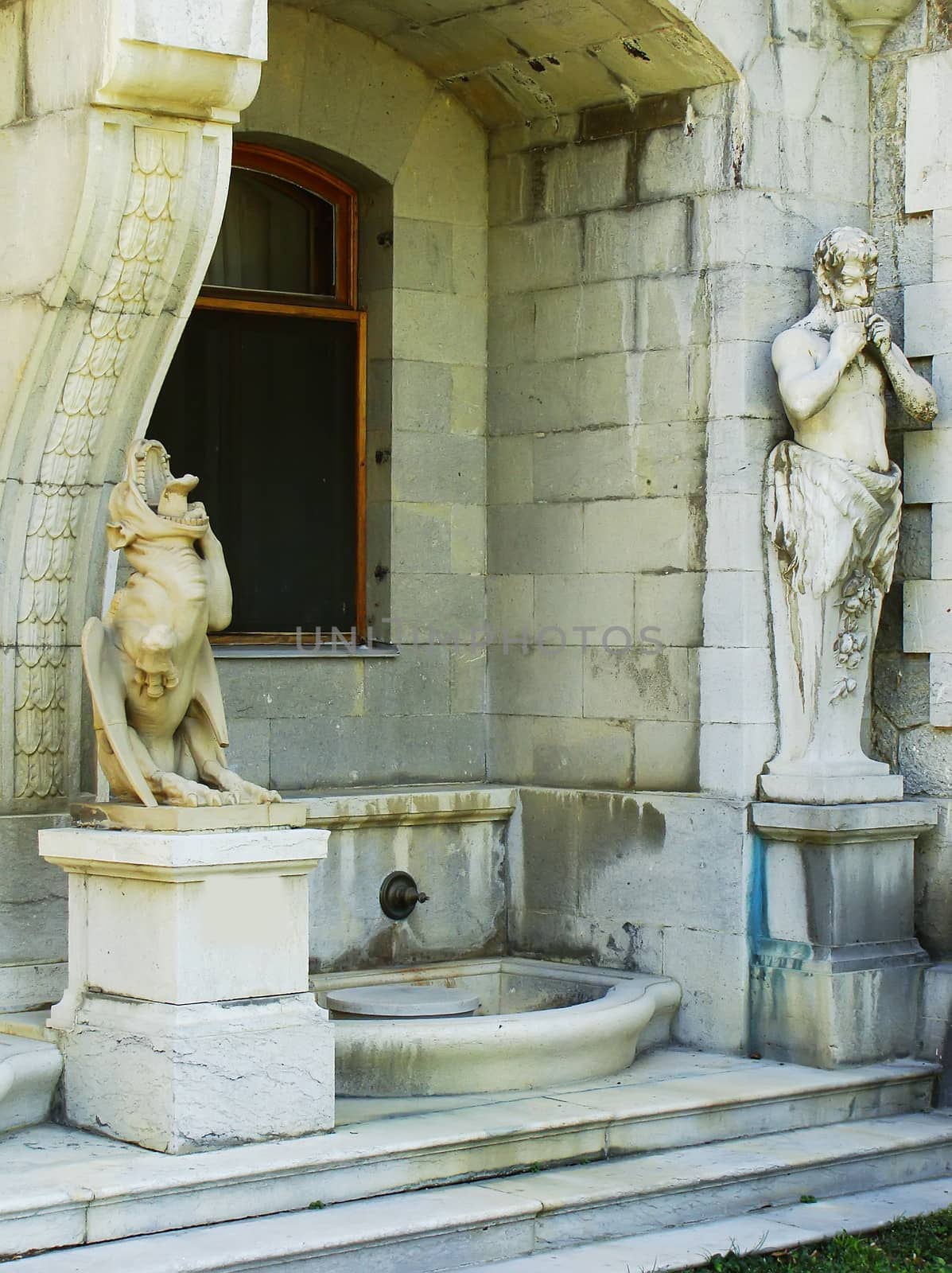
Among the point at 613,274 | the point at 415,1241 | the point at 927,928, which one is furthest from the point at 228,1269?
the point at 613,274

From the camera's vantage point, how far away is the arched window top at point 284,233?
8.64 metres

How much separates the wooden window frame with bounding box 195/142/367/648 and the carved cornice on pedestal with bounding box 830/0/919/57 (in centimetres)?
212

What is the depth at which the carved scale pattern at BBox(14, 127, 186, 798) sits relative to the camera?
6941 mm

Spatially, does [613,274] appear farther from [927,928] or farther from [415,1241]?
[415,1241]

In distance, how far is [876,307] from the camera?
8.60 m

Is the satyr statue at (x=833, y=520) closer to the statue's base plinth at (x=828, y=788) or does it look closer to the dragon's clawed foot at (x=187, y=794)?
the statue's base plinth at (x=828, y=788)

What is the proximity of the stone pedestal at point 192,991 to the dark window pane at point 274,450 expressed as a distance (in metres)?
2.19

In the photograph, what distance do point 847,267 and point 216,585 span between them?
285 centimetres

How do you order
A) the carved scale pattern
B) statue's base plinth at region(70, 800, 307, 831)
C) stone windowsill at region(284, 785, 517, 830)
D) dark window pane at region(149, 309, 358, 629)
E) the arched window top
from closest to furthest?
statue's base plinth at region(70, 800, 307, 831) < the carved scale pattern < stone windowsill at region(284, 785, 517, 830) < dark window pane at region(149, 309, 358, 629) < the arched window top

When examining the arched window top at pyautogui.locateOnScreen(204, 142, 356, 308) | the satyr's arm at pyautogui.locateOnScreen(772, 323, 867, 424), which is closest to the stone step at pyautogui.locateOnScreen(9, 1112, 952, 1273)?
the satyr's arm at pyautogui.locateOnScreen(772, 323, 867, 424)

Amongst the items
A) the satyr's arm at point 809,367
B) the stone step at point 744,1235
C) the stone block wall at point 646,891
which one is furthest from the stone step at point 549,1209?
the satyr's arm at point 809,367

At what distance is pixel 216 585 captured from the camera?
6.73 metres

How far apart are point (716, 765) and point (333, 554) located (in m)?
1.85

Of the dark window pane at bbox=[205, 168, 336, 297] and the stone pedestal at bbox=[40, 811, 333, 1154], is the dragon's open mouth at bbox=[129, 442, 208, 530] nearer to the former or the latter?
the stone pedestal at bbox=[40, 811, 333, 1154]
